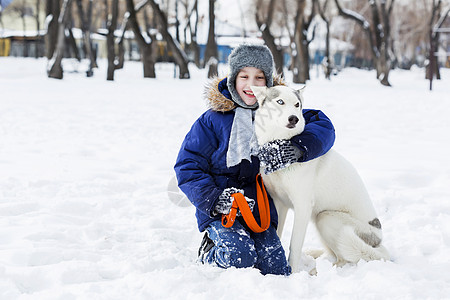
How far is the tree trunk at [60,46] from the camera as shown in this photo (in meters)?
16.4

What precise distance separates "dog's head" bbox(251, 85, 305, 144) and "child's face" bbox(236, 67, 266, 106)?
0.15 metres

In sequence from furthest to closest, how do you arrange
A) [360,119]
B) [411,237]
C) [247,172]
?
[360,119] < [411,237] < [247,172]

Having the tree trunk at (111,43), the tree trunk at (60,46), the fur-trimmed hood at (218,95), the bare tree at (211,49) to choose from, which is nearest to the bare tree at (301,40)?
the bare tree at (211,49)

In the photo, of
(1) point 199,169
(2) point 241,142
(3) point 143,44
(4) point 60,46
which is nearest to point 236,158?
(2) point 241,142

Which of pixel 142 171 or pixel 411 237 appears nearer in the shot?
pixel 411 237

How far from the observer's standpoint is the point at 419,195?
4.61 metres

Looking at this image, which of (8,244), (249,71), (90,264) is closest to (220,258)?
(90,264)

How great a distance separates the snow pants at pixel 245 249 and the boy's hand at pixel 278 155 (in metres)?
0.44

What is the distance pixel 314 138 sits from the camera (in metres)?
2.83

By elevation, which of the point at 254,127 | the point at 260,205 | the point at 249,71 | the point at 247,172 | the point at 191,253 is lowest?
the point at 191,253

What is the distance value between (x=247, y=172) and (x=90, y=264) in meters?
1.11

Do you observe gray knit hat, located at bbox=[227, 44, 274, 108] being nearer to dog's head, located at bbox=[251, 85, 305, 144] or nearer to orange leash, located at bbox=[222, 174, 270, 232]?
dog's head, located at bbox=[251, 85, 305, 144]

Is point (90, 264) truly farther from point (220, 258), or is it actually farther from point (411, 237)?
point (411, 237)

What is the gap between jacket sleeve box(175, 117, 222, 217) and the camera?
283cm
